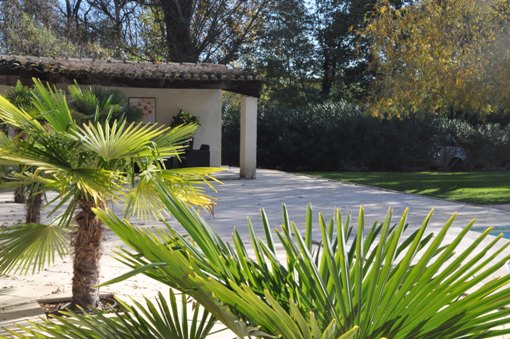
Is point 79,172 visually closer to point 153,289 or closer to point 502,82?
point 153,289

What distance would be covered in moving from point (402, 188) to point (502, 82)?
3.52 metres

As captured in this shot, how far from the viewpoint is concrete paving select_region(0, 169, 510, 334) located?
612cm

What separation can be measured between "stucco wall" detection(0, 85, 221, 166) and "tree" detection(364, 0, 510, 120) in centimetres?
521

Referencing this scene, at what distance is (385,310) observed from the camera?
74.1 inches

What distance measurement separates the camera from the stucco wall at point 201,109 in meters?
19.8

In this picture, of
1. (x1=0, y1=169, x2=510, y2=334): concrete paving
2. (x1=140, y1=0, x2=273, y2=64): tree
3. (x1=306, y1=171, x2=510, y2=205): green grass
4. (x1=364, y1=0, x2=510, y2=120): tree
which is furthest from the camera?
(x1=140, y1=0, x2=273, y2=64): tree

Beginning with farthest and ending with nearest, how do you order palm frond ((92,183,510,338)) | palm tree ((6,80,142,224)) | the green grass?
the green grass
palm tree ((6,80,142,224))
palm frond ((92,183,510,338))

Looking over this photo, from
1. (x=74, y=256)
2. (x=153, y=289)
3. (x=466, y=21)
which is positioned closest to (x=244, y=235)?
(x=153, y=289)

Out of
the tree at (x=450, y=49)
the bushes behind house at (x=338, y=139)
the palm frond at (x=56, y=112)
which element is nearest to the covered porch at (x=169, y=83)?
the tree at (x=450, y=49)

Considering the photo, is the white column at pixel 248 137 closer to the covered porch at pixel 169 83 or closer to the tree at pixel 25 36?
the covered porch at pixel 169 83

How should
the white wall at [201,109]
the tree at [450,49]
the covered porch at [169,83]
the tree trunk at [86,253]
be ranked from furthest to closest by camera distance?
the white wall at [201,109]
the tree at [450,49]
the covered porch at [169,83]
the tree trunk at [86,253]

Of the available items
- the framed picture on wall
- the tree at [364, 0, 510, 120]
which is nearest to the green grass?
the tree at [364, 0, 510, 120]

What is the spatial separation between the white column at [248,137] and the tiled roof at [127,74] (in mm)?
533

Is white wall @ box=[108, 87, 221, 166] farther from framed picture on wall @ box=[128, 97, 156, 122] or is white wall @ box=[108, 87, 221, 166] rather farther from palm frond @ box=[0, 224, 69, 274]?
palm frond @ box=[0, 224, 69, 274]
